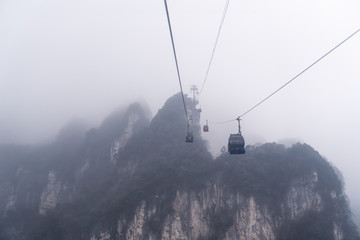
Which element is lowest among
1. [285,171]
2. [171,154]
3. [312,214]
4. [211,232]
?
[211,232]

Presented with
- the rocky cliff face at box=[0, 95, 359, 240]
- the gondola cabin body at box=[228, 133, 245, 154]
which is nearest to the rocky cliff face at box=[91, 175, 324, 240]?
the rocky cliff face at box=[0, 95, 359, 240]

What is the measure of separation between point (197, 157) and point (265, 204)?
16087mm

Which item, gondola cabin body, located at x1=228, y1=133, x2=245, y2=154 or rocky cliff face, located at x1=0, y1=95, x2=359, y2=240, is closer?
gondola cabin body, located at x1=228, y1=133, x2=245, y2=154

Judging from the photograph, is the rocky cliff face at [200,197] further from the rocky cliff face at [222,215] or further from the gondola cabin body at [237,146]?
the gondola cabin body at [237,146]

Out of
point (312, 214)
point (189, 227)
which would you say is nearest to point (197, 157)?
Answer: point (189, 227)

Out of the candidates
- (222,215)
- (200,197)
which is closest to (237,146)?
(222,215)

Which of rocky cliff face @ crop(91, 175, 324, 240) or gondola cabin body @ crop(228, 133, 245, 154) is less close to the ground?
gondola cabin body @ crop(228, 133, 245, 154)

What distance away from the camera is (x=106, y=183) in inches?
2613

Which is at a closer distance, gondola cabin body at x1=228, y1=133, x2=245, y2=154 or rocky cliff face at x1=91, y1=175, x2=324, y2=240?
gondola cabin body at x1=228, y1=133, x2=245, y2=154

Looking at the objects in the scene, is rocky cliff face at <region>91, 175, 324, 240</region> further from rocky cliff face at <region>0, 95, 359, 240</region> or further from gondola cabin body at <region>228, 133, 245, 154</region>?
gondola cabin body at <region>228, 133, 245, 154</region>

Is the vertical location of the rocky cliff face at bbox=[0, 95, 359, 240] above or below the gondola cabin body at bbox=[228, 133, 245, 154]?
below

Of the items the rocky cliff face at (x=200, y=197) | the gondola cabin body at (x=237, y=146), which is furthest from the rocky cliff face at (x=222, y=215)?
the gondola cabin body at (x=237, y=146)

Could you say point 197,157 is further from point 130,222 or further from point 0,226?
A: point 0,226

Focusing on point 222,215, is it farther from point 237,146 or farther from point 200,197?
point 237,146
